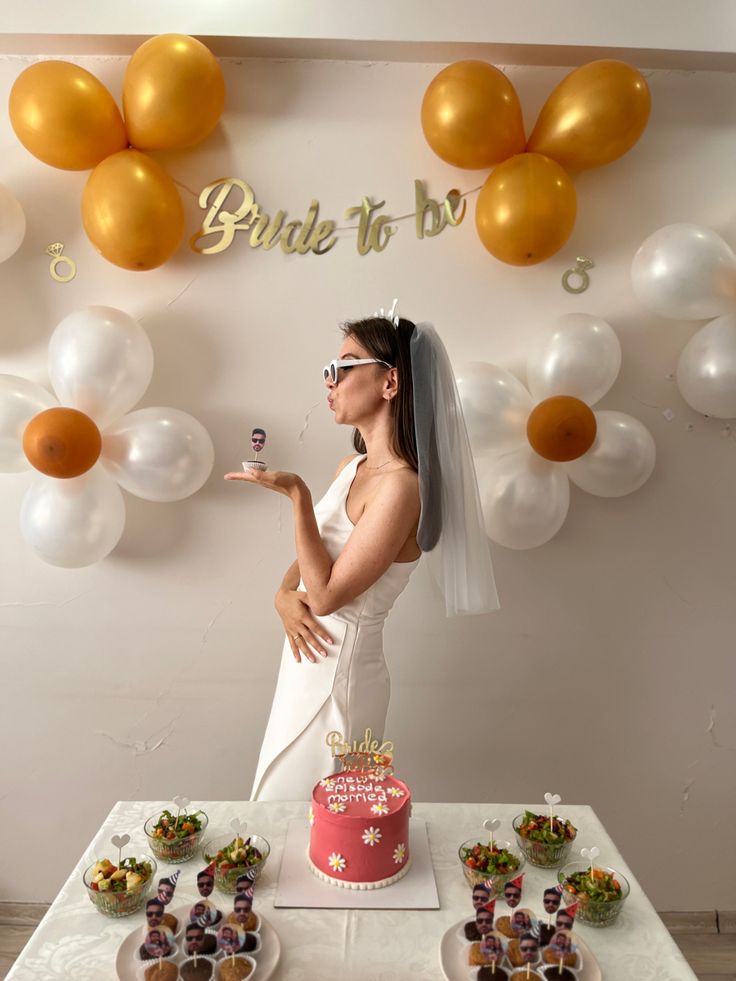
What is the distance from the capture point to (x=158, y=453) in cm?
240

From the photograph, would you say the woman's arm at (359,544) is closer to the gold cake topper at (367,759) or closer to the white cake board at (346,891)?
the gold cake topper at (367,759)

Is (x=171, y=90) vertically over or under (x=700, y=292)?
over

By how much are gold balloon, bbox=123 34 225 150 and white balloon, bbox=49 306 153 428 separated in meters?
0.57

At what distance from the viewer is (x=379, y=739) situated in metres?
2.15

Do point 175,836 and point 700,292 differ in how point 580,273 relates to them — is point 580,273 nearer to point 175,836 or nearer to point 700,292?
point 700,292

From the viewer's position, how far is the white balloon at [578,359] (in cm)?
245

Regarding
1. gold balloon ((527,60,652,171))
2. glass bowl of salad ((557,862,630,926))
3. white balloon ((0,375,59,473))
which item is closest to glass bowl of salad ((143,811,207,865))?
glass bowl of salad ((557,862,630,926))

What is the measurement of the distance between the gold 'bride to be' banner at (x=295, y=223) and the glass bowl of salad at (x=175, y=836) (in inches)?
70.8

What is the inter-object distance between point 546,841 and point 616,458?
1250 millimetres

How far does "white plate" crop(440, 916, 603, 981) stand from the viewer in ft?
4.37

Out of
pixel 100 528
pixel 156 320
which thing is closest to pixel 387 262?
pixel 156 320

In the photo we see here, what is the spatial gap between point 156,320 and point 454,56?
1330mm

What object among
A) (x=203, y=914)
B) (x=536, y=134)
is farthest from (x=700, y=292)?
(x=203, y=914)

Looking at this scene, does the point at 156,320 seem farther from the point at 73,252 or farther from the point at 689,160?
the point at 689,160
